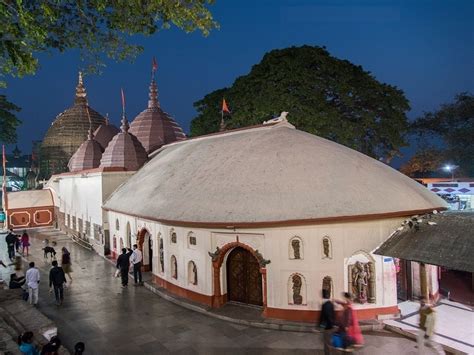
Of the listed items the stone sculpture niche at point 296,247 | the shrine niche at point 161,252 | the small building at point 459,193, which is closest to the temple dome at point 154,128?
the shrine niche at point 161,252

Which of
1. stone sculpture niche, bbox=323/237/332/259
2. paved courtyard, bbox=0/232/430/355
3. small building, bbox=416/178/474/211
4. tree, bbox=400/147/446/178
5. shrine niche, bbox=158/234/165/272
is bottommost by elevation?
paved courtyard, bbox=0/232/430/355

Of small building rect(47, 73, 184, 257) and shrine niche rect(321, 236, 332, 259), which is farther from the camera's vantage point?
small building rect(47, 73, 184, 257)

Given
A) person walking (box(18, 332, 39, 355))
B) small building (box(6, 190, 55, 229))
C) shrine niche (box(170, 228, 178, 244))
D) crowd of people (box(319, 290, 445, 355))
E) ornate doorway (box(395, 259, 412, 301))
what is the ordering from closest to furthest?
1. crowd of people (box(319, 290, 445, 355))
2. person walking (box(18, 332, 39, 355))
3. ornate doorway (box(395, 259, 412, 301))
4. shrine niche (box(170, 228, 178, 244))
5. small building (box(6, 190, 55, 229))

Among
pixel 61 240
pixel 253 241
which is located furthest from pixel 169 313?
pixel 61 240

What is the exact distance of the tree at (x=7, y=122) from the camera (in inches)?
1333

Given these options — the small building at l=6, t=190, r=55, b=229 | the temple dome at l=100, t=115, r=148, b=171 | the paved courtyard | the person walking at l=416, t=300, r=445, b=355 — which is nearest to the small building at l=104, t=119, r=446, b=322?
the paved courtyard

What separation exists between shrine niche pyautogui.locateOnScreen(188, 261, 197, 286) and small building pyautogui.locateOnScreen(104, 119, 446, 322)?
0.04 meters

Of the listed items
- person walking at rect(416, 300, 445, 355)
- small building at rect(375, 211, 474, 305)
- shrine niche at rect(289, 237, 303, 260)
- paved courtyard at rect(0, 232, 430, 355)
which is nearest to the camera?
person walking at rect(416, 300, 445, 355)

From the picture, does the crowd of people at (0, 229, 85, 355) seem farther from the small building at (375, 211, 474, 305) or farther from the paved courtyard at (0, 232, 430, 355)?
the small building at (375, 211, 474, 305)

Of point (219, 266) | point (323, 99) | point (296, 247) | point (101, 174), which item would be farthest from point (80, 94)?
point (296, 247)

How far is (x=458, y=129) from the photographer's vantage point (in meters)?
36.4

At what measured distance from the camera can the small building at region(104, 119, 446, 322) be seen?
1201 centimetres

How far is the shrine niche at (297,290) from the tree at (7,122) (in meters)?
32.5

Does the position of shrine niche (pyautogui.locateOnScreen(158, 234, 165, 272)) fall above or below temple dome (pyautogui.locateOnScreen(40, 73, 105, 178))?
below
